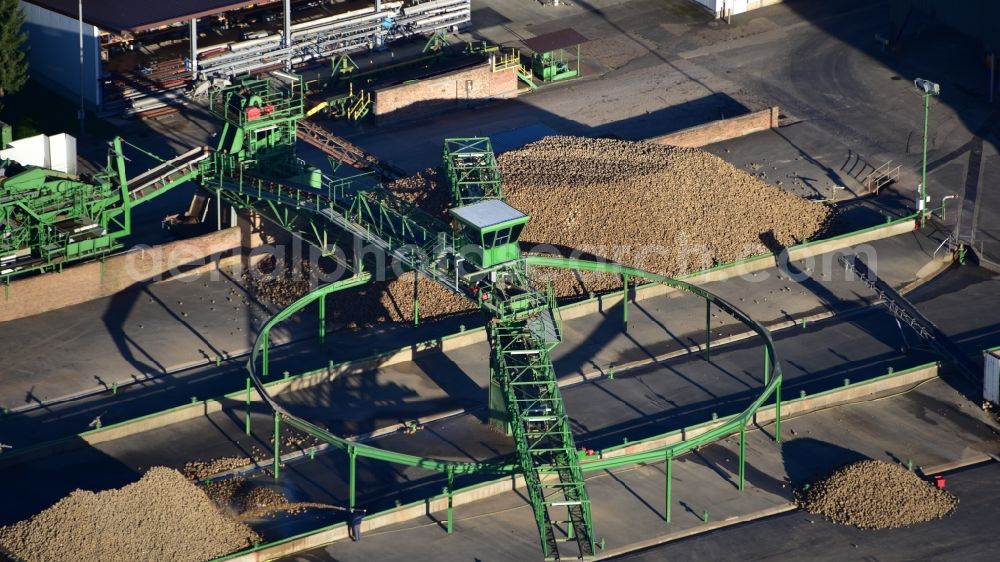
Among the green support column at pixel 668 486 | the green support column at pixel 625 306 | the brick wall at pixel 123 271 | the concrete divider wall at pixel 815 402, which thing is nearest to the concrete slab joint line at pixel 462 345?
the green support column at pixel 625 306

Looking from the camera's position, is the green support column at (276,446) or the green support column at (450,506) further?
the green support column at (276,446)

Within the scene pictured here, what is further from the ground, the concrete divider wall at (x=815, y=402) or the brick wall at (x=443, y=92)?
the brick wall at (x=443, y=92)

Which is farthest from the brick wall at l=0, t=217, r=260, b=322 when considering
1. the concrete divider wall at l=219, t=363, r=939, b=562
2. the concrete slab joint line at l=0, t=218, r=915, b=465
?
the concrete divider wall at l=219, t=363, r=939, b=562

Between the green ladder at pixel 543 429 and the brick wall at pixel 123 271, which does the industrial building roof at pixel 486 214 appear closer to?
the green ladder at pixel 543 429

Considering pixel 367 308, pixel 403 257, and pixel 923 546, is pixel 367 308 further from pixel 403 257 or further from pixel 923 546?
pixel 923 546

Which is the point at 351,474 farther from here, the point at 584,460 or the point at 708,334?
the point at 708,334

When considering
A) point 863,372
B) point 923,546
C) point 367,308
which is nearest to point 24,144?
point 367,308

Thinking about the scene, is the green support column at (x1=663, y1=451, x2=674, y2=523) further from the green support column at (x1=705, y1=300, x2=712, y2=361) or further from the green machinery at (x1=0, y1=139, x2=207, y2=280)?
the green machinery at (x1=0, y1=139, x2=207, y2=280)
